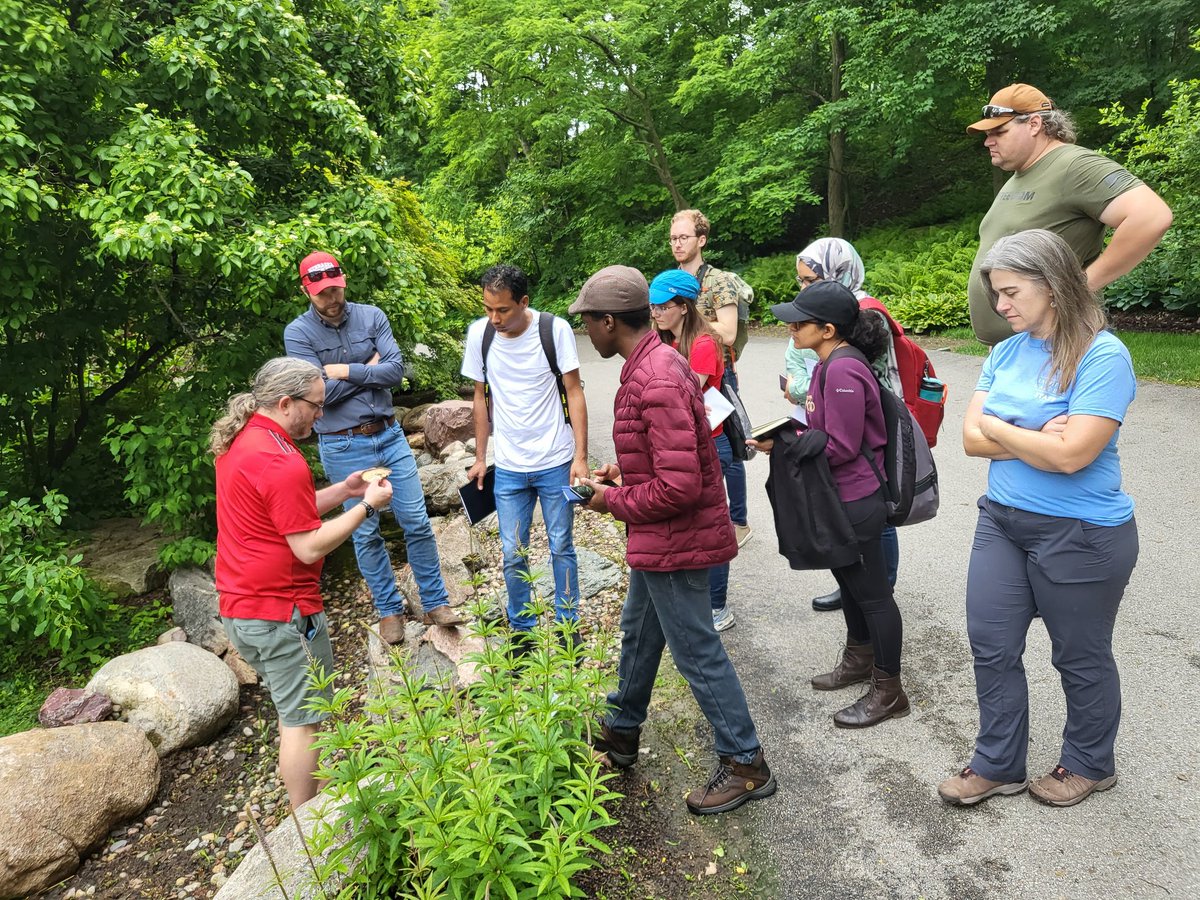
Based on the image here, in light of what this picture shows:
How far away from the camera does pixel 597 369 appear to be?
46.6ft

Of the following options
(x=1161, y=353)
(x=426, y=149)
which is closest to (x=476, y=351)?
(x=1161, y=353)

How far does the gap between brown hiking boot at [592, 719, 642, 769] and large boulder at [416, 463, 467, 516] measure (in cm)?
402

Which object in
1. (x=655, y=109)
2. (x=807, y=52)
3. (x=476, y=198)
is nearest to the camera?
(x=807, y=52)

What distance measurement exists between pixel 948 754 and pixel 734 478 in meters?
2.15

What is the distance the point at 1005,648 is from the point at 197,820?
3911 mm

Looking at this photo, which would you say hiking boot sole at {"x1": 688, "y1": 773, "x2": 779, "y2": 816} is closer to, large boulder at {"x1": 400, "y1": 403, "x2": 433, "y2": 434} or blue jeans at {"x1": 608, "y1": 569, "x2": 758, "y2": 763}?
blue jeans at {"x1": 608, "y1": 569, "x2": 758, "y2": 763}

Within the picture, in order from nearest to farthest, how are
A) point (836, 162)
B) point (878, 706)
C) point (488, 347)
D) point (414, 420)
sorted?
point (878, 706) < point (488, 347) < point (414, 420) < point (836, 162)

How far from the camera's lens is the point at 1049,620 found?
2.61 metres

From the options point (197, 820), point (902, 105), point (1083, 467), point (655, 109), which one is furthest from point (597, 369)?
point (1083, 467)

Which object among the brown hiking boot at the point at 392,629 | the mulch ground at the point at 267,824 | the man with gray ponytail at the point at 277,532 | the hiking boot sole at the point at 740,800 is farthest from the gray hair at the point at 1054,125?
the brown hiking boot at the point at 392,629

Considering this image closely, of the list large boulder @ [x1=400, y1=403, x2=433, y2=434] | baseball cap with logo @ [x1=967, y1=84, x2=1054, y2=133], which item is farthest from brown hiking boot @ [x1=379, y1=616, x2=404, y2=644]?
large boulder @ [x1=400, y1=403, x2=433, y2=434]

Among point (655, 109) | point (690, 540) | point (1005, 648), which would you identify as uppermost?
point (655, 109)

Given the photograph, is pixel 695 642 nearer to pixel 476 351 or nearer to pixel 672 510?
pixel 672 510

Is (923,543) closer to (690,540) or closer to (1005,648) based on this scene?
(1005,648)
